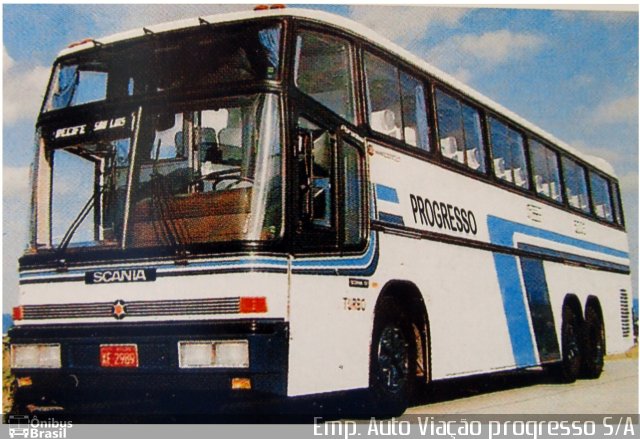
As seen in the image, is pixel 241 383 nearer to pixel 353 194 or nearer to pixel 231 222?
pixel 231 222

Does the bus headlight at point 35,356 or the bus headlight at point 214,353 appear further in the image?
the bus headlight at point 35,356

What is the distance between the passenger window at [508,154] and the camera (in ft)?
33.6

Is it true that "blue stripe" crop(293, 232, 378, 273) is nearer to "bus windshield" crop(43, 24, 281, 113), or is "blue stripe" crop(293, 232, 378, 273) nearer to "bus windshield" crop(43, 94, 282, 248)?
"bus windshield" crop(43, 94, 282, 248)

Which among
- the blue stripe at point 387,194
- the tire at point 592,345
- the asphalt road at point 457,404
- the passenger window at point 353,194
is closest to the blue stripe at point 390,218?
the blue stripe at point 387,194

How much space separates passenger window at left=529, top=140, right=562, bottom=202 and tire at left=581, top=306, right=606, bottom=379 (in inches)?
74.5

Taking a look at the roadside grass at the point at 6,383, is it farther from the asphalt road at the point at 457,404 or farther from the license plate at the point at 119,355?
the license plate at the point at 119,355

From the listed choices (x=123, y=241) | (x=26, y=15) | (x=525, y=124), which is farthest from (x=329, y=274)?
(x=525, y=124)

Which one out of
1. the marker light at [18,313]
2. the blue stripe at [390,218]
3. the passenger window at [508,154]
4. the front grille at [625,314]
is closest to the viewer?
the marker light at [18,313]

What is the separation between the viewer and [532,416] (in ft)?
26.4

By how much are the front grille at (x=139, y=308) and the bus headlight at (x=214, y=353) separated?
214 mm

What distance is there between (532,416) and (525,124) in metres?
4.40

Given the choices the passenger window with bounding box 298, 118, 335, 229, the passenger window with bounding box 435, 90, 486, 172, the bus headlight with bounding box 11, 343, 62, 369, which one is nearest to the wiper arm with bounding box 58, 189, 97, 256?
the bus headlight with bounding box 11, 343, 62, 369

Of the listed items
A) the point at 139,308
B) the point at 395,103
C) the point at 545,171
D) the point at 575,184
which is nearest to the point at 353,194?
the point at 395,103

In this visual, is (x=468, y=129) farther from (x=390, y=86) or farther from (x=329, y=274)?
(x=329, y=274)
